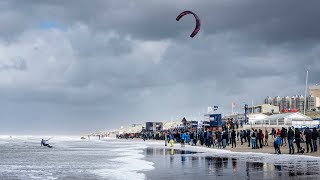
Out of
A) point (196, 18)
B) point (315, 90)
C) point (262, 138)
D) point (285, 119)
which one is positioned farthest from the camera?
point (315, 90)

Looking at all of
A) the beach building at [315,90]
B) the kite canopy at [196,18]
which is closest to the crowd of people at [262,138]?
the kite canopy at [196,18]

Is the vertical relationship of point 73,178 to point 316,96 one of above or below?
below

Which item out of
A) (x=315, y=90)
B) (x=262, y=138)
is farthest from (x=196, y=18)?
(x=315, y=90)

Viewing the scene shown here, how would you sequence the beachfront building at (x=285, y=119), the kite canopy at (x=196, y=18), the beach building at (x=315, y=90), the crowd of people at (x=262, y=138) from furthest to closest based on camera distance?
the beach building at (x=315, y=90)
the beachfront building at (x=285, y=119)
the kite canopy at (x=196, y=18)
the crowd of people at (x=262, y=138)

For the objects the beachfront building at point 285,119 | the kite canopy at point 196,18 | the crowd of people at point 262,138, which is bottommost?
the crowd of people at point 262,138

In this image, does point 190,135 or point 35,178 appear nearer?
point 35,178

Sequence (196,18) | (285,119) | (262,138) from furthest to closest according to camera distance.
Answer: (285,119) → (196,18) → (262,138)

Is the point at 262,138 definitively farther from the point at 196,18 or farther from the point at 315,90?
the point at 315,90

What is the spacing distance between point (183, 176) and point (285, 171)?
14.3ft

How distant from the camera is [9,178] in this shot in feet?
66.2

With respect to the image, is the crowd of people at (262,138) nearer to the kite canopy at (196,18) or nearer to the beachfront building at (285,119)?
the kite canopy at (196,18)

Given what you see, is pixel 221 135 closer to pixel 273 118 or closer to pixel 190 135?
pixel 190 135

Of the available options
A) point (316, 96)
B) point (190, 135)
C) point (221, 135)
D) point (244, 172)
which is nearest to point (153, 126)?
point (316, 96)

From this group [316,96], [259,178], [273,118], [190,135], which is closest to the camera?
[259,178]
